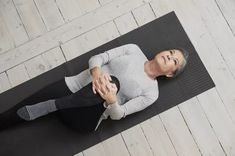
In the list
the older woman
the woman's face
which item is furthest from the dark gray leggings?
the woman's face

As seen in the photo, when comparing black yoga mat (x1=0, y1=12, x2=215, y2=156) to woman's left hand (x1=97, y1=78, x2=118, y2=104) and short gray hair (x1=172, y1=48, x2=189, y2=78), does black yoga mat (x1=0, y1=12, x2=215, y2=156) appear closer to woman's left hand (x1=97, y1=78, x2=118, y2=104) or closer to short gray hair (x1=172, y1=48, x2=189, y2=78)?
short gray hair (x1=172, y1=48, x2=189, y2=78)

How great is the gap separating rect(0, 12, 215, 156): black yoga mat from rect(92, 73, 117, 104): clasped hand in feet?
1.03

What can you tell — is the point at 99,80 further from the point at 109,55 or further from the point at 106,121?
the point at 106,121

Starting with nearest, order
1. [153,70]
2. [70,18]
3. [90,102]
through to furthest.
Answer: [90,102], [153,70], [70,18]

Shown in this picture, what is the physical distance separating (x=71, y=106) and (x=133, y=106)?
0.94 feet

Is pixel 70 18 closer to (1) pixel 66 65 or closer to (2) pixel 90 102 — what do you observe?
(1) pixel 66 65

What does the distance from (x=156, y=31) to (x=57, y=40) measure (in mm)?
532

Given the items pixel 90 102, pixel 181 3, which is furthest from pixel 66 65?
pixel 181 3

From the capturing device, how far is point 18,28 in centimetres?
200

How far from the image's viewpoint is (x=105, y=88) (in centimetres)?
154

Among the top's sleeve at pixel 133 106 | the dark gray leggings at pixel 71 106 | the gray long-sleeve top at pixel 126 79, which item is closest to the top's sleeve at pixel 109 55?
the gray long-sleeve top at pixel 126 79

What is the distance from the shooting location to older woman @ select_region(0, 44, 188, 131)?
64.0 inches

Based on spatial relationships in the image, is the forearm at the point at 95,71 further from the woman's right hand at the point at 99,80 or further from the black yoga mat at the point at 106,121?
the black yoga mat at the point at 106,121

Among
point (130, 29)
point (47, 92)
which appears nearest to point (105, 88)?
point (47, 92)
